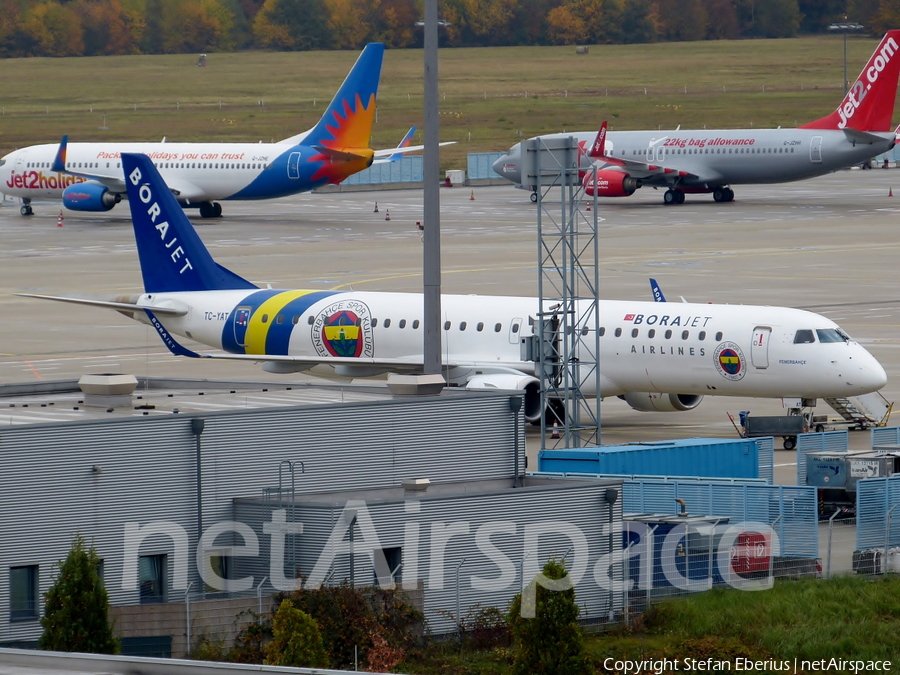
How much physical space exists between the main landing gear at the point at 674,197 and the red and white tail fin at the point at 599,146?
4786 millimetres

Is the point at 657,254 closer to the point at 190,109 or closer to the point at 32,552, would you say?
the point at 32,552

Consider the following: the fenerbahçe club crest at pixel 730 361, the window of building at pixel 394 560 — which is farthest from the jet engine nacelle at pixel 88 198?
the window of building at pixel 394 560

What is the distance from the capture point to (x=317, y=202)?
380 feet

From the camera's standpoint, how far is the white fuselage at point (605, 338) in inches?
1494

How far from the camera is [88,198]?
96938 mm

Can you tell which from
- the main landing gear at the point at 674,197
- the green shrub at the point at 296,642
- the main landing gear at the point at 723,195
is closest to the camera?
the green shrub at the point at 296,642

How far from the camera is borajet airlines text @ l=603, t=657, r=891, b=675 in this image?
23.0 meters

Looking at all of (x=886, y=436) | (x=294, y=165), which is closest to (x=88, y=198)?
(x=294, y=165)

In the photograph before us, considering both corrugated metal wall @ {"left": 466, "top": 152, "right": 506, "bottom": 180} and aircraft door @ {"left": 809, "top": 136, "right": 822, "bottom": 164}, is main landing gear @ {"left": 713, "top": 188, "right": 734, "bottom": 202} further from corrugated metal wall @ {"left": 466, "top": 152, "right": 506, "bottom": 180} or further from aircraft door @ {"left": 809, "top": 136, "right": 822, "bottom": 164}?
corrugated metal wall @ {"left": 466, "top": 152, "right": 506, "bottom": 180}

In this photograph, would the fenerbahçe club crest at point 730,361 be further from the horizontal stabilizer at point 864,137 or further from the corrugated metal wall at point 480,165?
the corrugated metal wall at point 480,165

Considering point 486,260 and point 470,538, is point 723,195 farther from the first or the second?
point 470,538

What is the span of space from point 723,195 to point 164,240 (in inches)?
2658

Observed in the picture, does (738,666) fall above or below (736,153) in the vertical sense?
below

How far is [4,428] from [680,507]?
11.3 m
